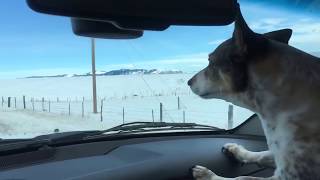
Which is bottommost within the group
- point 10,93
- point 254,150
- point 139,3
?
point 254,150

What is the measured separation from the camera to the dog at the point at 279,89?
3.59 m

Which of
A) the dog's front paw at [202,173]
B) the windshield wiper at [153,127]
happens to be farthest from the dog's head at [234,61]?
the windshield wiper at [153,127]

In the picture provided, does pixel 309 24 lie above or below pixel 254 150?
above

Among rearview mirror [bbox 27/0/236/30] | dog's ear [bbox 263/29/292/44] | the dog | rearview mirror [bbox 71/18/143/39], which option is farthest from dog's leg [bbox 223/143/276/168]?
rearview mirror [bbox 27/0/236/30]

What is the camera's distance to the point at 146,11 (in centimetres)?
245

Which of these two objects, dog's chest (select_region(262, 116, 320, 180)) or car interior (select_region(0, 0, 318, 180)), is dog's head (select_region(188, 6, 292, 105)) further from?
car interior (select_region(0, 0, 318, 180))

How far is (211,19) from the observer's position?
264cm

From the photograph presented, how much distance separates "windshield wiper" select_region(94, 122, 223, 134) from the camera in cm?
530

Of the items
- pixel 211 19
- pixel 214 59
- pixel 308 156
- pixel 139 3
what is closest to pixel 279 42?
pixel 214 59

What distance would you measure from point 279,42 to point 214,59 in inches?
19.9

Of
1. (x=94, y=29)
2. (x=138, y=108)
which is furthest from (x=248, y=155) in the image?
(x=94, y=29)

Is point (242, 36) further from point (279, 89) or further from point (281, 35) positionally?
point (281, 35)

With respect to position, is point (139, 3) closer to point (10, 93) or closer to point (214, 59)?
point (214, 59)

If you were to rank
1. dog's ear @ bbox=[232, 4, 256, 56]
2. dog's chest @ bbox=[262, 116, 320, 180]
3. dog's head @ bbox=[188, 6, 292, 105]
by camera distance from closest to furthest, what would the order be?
dog's ear @ bbox=[232, 4, 256, 56] → dog's chest @ bbox=[262, 116, 320, 180] → dog's head @ bbox=[188, 6, 292, 105]
